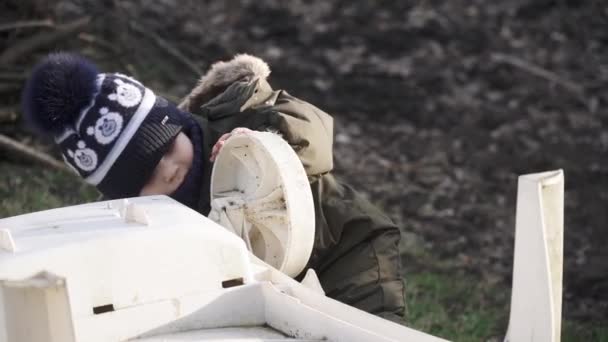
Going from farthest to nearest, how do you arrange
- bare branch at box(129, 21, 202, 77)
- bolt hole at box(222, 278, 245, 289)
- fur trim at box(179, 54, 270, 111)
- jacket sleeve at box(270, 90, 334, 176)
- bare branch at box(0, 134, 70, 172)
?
1. bare branch at box(129, 21, 202, 77)
2. bare branch at box(0, 134, 70, 172)
3. fur trim at box(179, 54, 270, 111)
4. jacket sleeve at box(270, 90, 334, 176)
5. bolt hole at box(222, 278, 245, 289)

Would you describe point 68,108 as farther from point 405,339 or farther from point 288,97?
point 405,339

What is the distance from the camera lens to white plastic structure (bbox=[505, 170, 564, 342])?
78.6 inches

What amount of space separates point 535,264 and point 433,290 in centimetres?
269

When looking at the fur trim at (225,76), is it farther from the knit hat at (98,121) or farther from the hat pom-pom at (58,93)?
the hat pom-pom at (58,93)

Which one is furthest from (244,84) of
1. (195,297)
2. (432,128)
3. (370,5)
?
(370,5)

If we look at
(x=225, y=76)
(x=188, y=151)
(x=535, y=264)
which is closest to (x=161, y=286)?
(x=535, y=264)

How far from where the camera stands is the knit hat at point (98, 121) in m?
3.13

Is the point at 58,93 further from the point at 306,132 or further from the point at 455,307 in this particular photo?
the point at 455,307

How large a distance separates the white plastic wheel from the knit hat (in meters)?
0.54

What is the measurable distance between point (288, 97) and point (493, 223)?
248 centimetres

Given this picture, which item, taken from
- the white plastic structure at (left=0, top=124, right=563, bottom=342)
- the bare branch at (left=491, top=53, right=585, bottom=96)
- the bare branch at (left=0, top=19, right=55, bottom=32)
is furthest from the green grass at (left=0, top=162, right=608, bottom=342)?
the bare branch at (left=491, top=53, right=585, bottom=96)

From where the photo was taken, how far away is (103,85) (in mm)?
3186

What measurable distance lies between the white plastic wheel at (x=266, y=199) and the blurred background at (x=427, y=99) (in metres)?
1.72

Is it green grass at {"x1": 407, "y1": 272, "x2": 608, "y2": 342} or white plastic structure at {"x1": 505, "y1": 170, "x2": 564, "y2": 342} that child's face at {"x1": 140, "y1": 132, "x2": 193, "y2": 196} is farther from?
white plastic structure at {"x1": 505, "y1": 170, "x2": 564, "y2": 342}
